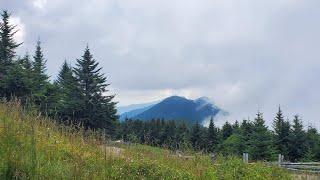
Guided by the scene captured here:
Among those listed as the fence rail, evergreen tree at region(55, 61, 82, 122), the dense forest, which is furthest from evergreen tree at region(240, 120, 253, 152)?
the fence rail

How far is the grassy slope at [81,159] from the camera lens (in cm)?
803

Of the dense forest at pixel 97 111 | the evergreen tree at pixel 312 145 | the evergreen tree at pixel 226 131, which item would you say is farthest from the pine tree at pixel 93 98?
the evergreen tree at pixel 312 145

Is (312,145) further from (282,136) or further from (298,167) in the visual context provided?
(298,167)

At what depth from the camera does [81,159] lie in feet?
29.9

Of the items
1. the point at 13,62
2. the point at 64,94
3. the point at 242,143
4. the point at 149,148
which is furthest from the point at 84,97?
the point at 149,148

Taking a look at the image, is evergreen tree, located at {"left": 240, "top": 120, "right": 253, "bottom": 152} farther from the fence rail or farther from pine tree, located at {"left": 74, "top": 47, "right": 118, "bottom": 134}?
the fence rail

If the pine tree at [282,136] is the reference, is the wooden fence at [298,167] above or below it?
below

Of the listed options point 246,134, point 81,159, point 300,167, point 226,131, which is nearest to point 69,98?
point 246,134

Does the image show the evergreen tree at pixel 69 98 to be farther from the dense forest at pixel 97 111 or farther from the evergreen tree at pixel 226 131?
the evergreen tree at pixel 226 131

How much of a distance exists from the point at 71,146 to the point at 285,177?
4.77 metres

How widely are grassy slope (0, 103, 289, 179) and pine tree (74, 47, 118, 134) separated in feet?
124

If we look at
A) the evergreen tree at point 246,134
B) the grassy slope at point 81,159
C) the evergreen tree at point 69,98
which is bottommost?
the grassy slope at point 81,159

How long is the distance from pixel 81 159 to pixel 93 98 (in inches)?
1645

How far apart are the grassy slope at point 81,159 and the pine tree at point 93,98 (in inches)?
1487
